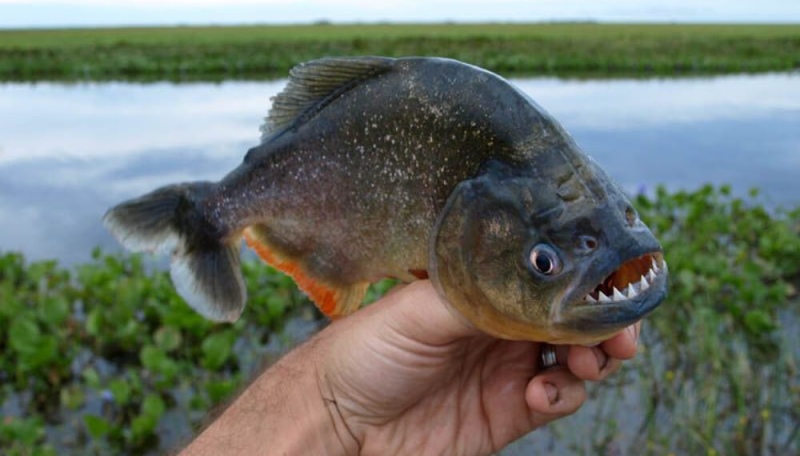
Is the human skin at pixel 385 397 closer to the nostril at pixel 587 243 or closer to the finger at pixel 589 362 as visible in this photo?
the finger at pixel 589 362

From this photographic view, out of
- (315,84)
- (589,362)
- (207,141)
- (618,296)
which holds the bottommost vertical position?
(207,141)

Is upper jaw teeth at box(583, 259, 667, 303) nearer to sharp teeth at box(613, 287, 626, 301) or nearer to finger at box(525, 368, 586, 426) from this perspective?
sharp teeth at box(613, 287, 626, 301)

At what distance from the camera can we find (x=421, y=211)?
7.16ft

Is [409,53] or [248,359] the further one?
[409,53]

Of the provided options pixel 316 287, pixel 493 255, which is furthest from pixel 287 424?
pixel 493 255

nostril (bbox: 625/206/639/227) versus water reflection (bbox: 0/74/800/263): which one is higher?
nostril (bbox: 625/206/639/227)

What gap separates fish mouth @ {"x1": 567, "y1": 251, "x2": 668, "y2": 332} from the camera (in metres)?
1.64

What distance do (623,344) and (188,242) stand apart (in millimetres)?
1365

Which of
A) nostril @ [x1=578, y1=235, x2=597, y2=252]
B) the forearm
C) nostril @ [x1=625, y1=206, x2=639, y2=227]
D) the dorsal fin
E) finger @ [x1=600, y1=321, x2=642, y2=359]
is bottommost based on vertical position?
the forearm

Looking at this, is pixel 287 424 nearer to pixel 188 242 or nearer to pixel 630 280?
pixel 188 242

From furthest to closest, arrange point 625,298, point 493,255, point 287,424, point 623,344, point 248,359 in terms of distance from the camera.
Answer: point 248,359 < point 287,424 < point 623,344 < point 493,255 < point 625,298

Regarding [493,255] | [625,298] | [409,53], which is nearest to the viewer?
[625,298]

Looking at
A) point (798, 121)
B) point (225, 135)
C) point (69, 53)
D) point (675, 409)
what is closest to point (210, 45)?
point (69, 53)

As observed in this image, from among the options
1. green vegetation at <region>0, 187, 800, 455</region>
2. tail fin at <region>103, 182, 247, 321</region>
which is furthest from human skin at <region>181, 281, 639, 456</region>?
green vegetation at <region>0, 187, 800, 455</region>
